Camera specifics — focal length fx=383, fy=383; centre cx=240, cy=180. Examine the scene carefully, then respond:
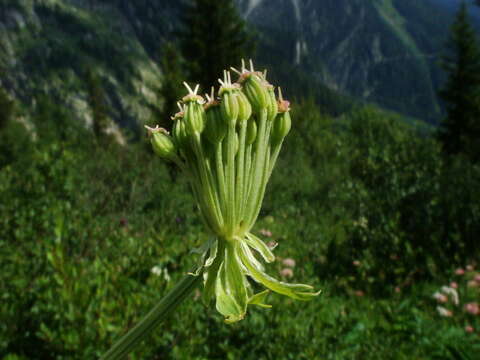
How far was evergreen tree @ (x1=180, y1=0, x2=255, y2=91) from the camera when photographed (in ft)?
81.2

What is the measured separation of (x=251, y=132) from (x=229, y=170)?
0.49ft

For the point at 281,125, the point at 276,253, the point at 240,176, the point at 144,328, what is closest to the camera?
the point at 144,328

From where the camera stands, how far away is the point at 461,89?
111 feet

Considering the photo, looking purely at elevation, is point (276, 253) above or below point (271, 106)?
below

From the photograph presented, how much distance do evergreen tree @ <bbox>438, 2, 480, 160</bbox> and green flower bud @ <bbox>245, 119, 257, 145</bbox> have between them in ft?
115

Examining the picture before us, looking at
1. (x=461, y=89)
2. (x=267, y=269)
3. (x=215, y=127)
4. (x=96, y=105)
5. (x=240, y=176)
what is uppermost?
(x=215, y=127)

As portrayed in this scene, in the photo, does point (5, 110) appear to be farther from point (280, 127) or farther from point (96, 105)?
point (280, 127)

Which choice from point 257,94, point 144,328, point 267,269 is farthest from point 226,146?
point 267,269

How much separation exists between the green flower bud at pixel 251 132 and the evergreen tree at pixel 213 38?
2369 centimetres

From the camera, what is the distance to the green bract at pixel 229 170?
1056 millimetres

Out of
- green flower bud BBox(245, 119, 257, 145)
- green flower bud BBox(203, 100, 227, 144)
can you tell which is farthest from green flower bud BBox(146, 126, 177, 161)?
green flower bud BBox(245, 119, 257, 145)

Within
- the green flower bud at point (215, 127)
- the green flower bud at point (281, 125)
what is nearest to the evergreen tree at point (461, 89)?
the green flower bud at point (281, 125)

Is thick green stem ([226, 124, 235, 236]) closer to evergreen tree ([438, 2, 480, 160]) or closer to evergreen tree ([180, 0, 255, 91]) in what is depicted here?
evergreen tree ([180, 0, 255, 91])

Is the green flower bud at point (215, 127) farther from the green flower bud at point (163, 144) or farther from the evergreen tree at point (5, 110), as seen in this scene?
the evergreen tree at point (5, 110)
